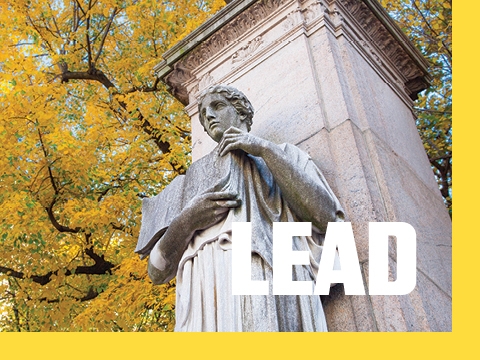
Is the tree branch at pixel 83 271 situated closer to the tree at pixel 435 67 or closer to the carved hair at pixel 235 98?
the carved hair at pixel 235 98

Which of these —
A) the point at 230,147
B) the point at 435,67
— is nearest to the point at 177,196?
the point at 230,147

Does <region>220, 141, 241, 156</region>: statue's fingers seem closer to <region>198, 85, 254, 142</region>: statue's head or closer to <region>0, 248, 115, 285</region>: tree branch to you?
<region>198, 85, 254, 142</region>: statue's head

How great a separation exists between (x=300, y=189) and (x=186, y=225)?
2.54 feet

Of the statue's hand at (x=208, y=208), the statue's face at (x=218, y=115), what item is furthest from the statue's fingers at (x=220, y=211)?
the statue's face at (x=218, y=115)

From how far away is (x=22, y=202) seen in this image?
307 inches

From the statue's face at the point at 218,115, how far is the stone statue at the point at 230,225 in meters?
0.01

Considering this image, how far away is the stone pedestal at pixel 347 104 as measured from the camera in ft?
12.6

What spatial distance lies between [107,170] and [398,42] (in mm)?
5031

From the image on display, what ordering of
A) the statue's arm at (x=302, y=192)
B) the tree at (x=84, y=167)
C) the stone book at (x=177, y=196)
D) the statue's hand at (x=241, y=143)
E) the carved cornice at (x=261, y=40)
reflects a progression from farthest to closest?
the tree at (x=84, y=167) < the carved cornice at (x=261, y=40) < the stone book at (x=177, y=196) < the statue's hand at (x=241, y=143) < the statue's arm at (x=302, y=192)

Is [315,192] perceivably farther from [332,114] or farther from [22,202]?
[22,202]

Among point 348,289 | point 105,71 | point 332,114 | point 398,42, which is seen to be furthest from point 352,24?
point 105,71

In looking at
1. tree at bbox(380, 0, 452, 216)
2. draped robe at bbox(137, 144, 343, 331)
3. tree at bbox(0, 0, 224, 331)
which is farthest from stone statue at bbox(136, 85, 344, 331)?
tree at bbox(380, 0, 452, 216)

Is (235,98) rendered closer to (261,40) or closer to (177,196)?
(177,196)

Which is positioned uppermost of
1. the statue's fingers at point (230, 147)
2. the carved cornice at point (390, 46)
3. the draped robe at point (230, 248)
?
the carved cornice at point (390, 46)
